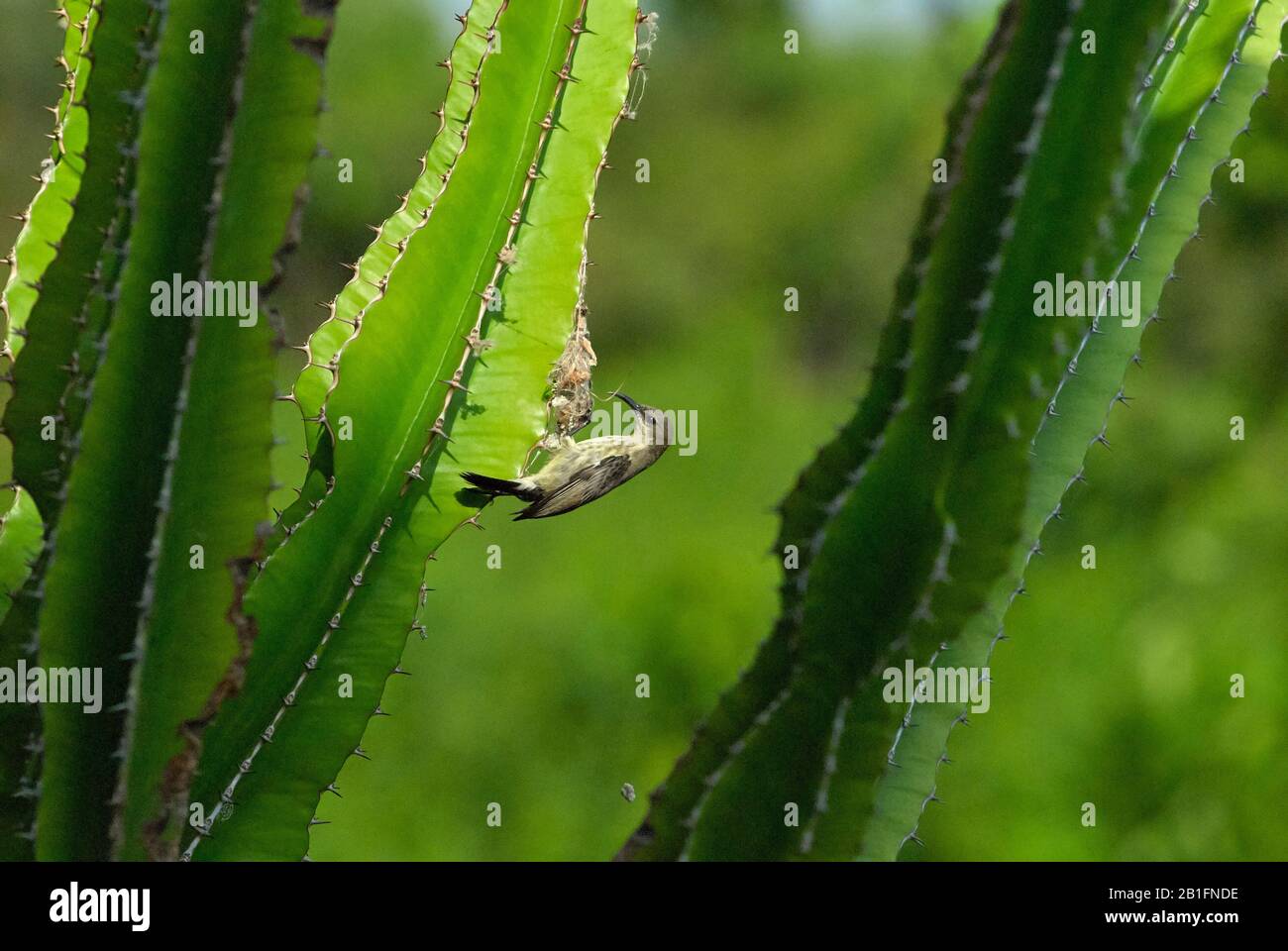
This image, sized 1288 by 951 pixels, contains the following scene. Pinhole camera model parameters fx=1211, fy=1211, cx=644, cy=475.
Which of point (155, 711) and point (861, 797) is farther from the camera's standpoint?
point (861, 797)

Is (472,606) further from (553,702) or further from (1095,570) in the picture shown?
(1095,570)

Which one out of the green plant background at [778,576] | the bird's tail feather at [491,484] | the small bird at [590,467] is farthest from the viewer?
the green plant background at [778,576]

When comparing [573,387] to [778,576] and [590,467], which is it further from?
[778,576]

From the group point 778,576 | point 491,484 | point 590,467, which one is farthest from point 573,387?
point 778,576

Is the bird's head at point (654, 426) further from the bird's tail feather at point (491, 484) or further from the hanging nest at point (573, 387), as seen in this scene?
the bird's tail feather at point (491, 484)

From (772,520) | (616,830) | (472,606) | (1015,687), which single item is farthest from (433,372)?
(772,520)

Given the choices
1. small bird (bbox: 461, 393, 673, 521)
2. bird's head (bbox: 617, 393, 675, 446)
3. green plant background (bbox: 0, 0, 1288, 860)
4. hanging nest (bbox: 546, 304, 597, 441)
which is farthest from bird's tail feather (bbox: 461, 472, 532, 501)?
green plant background (bbox: 0, 0, 1288, 860)

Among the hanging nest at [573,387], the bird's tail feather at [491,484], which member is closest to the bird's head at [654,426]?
the hanging nest at [573,387]

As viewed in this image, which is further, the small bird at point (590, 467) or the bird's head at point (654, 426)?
the bird's head at point (654, 426)
